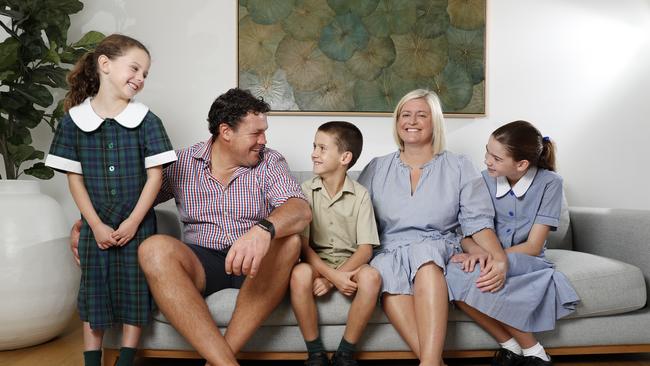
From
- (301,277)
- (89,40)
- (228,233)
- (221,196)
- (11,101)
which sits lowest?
(301,277)

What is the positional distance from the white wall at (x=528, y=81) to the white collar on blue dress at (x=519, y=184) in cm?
80

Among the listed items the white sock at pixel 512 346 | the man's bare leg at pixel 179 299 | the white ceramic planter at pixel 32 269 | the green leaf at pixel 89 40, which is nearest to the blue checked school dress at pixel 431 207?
the white sock at pixel 512 346

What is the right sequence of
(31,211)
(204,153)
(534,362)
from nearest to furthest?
(534,362) < (204,153) < (31,211)

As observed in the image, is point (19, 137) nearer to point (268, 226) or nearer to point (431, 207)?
point (268, 226)

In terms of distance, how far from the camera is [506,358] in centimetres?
196

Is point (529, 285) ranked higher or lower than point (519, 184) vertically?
lower

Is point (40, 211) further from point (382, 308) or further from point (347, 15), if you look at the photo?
point (347, 15)

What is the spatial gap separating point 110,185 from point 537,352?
1492 millimetres

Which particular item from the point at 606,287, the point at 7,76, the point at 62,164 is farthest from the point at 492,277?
the point at 7,76

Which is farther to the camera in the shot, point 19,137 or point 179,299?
point 19,137

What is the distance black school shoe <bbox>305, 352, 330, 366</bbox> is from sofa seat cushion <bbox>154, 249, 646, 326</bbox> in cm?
10

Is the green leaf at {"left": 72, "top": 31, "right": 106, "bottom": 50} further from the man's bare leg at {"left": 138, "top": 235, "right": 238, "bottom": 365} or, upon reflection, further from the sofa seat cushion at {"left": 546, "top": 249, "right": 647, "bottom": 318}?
the sofa seat cushion at {"left": 546, "top": 249, "right": 647, "bottom": 318}

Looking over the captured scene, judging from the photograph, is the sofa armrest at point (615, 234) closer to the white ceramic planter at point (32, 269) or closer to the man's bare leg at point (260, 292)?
the man's bare leg at point (260, 292)

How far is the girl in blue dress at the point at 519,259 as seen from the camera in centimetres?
189
